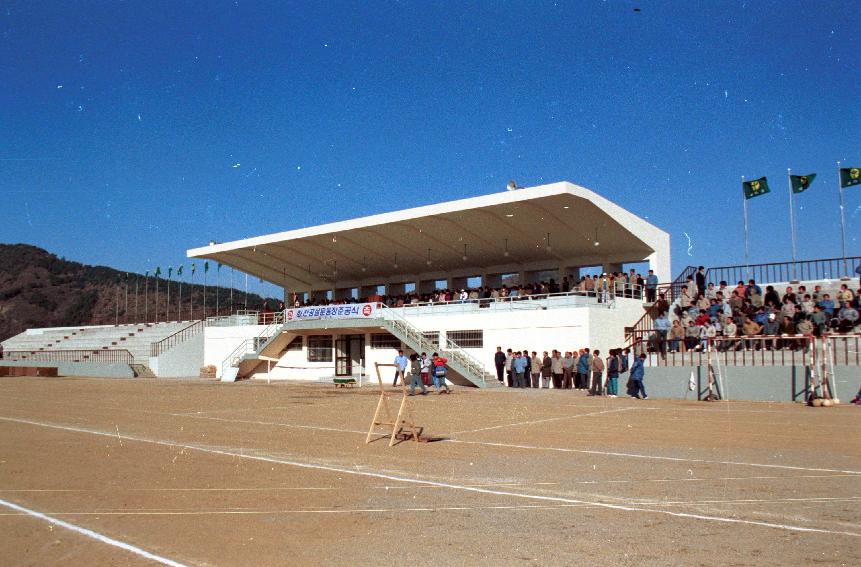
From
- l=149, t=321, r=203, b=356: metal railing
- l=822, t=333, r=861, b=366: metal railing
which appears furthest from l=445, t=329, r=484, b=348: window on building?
l=149, t=321, r=203, b=356: metal railing

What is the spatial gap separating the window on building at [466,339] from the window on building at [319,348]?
9.59m

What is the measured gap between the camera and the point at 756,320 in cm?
2534

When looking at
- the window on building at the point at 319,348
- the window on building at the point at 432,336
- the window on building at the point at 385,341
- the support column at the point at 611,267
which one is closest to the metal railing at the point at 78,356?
the window on building at the point at 319,348

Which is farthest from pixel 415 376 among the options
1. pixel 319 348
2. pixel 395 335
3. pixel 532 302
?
pixel 319 348

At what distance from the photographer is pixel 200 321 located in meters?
54.8

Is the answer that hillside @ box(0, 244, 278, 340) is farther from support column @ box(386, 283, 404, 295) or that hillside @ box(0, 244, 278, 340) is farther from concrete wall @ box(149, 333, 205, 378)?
support column @ box(386, 283, 404, 295)

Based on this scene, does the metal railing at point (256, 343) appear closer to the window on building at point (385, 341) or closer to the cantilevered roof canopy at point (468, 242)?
the cantilevered roof canopy at point (468, 242)

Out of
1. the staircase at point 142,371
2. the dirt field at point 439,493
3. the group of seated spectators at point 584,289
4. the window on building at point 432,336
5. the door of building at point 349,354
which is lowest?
the dirt field at point 439,493

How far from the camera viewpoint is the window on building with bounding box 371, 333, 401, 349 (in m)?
39.4

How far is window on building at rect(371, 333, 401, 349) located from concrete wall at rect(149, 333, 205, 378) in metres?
17.4

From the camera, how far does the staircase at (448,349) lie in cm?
3312

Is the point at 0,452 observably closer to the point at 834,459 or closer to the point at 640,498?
the point at 640,498

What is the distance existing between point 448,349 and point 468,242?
7337 millimetres

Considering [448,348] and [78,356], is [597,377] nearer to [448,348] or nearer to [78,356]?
[448,348]
